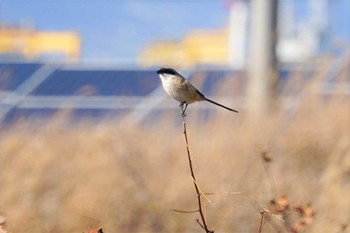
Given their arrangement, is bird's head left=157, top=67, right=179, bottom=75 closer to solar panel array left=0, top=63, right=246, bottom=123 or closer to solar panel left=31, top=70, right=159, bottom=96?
solar panel array left=0, top=63, right=246, bottom=123

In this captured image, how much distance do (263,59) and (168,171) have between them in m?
2.24

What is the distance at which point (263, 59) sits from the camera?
693cm

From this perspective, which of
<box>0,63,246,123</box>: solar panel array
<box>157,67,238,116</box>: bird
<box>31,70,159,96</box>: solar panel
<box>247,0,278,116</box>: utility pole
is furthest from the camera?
<box>31,70,159,96</box>: solar panel

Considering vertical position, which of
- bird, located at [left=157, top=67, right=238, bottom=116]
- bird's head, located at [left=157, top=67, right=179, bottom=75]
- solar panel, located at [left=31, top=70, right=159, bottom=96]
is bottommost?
solar panel, located at [left=31, top=70, right=159, bottom=96]

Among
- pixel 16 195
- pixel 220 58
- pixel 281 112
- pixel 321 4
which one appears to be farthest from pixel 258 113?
pixel 321 4

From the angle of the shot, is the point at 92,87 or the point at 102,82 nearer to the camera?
the point at 92,87

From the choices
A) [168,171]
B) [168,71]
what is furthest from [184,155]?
[168,71]

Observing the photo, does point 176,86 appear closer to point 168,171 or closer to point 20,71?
point 168,171

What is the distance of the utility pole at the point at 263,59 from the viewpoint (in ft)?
21.0

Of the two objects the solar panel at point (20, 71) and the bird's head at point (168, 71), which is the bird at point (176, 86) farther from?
the solar panel at point (20, 71)

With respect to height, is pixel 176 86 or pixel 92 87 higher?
pixel 176 86

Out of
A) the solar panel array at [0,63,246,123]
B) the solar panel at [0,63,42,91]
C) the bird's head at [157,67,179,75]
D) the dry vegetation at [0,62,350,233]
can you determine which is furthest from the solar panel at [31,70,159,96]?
the bird's head at [157,67,179,75]

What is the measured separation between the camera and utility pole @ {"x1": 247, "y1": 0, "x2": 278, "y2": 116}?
6.40 meters

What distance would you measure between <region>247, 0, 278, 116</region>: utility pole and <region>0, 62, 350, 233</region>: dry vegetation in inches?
17.9
